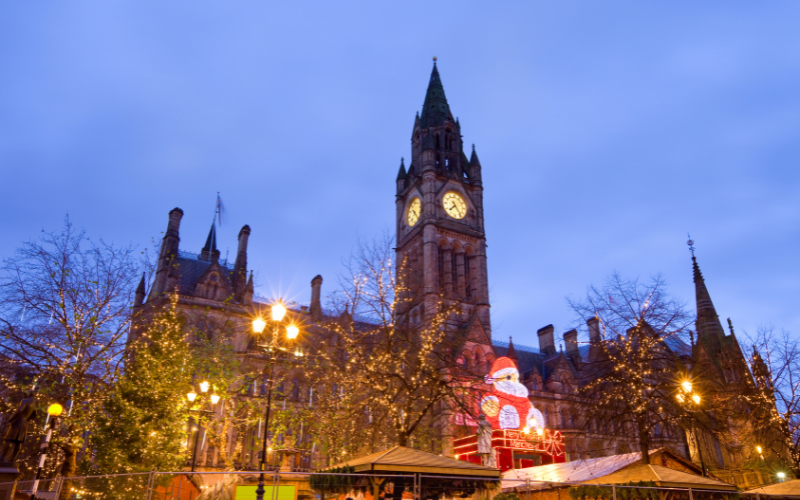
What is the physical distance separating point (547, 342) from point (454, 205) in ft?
75.8

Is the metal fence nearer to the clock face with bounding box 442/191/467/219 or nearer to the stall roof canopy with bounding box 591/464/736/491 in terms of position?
the stall roof canopy with bounding box 591/464/736/491

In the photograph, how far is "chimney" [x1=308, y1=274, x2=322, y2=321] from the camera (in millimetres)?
52719

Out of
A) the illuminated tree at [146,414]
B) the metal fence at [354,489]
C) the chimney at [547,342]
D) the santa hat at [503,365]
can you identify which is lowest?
the metal fence at [354,489]

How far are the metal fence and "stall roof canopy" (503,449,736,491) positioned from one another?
449 millimetres

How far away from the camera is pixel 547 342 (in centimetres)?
7312

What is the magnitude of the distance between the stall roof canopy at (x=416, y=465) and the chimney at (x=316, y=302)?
3902cm

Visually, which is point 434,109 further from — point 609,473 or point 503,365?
point 609,473

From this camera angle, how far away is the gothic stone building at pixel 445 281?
155 feet

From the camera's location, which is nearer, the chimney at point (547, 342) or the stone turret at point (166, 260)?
the stone turret at point (166, 260)

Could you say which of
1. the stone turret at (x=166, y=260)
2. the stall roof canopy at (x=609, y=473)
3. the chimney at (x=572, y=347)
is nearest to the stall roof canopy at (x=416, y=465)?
the stall roof canopy at (x=609, y=473)

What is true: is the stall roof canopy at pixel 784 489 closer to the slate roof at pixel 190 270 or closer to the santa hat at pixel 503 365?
the santa hat at pixel 503 365

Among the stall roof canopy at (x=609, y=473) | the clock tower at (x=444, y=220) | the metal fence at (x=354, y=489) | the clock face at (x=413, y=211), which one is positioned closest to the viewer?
the metal fence at (x=354, y=489)

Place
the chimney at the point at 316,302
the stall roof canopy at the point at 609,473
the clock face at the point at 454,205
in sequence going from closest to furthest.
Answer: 1. the stall roof canopy at the point at 609,473
2. the chimney at the point at 316,302
3. the clock face at the point at 454,205

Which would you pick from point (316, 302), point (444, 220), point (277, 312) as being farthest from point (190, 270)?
point (277, 312)
